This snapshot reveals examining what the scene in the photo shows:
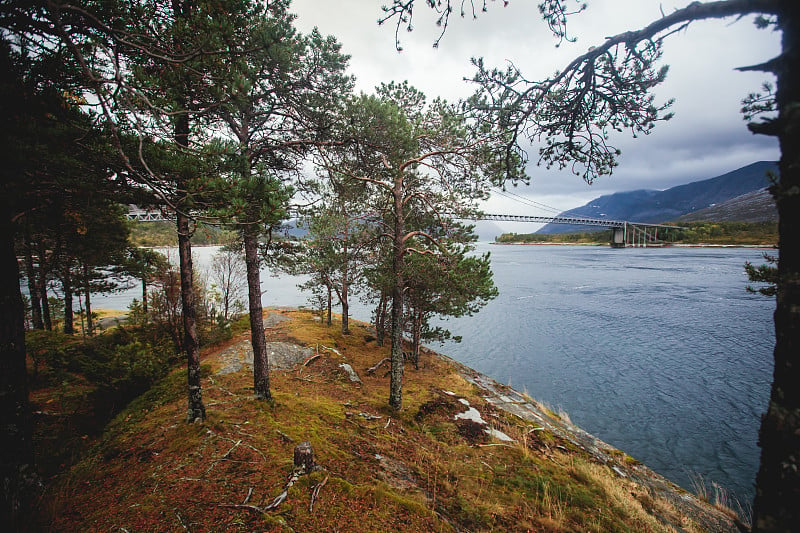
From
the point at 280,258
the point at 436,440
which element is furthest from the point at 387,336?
the point at 280,258

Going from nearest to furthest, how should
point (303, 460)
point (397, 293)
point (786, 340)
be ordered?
point (786, 340) → point (303, 460) → point (397, 293)

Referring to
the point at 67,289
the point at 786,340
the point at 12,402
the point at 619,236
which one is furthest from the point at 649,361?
the point at 619,236

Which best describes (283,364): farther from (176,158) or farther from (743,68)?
(743,68)

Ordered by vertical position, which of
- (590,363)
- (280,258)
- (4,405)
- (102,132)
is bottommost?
(590,363)

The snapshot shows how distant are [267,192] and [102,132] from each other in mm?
1985

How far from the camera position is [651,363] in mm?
20188

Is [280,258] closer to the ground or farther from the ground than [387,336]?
farther from the ground

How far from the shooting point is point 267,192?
439cm

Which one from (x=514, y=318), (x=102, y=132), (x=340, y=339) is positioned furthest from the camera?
(x=514, y=318)

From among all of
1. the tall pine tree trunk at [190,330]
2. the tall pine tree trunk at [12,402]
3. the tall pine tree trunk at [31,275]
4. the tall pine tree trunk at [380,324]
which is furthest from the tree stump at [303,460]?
the tall pine tree trunk at [380,324]

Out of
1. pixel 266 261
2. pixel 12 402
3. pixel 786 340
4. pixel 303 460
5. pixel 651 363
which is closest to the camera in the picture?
pixel 786 340

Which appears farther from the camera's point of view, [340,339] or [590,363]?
[590,363]

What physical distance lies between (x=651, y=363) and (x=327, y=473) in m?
22.7

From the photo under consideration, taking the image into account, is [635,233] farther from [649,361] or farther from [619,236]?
[649,361]
